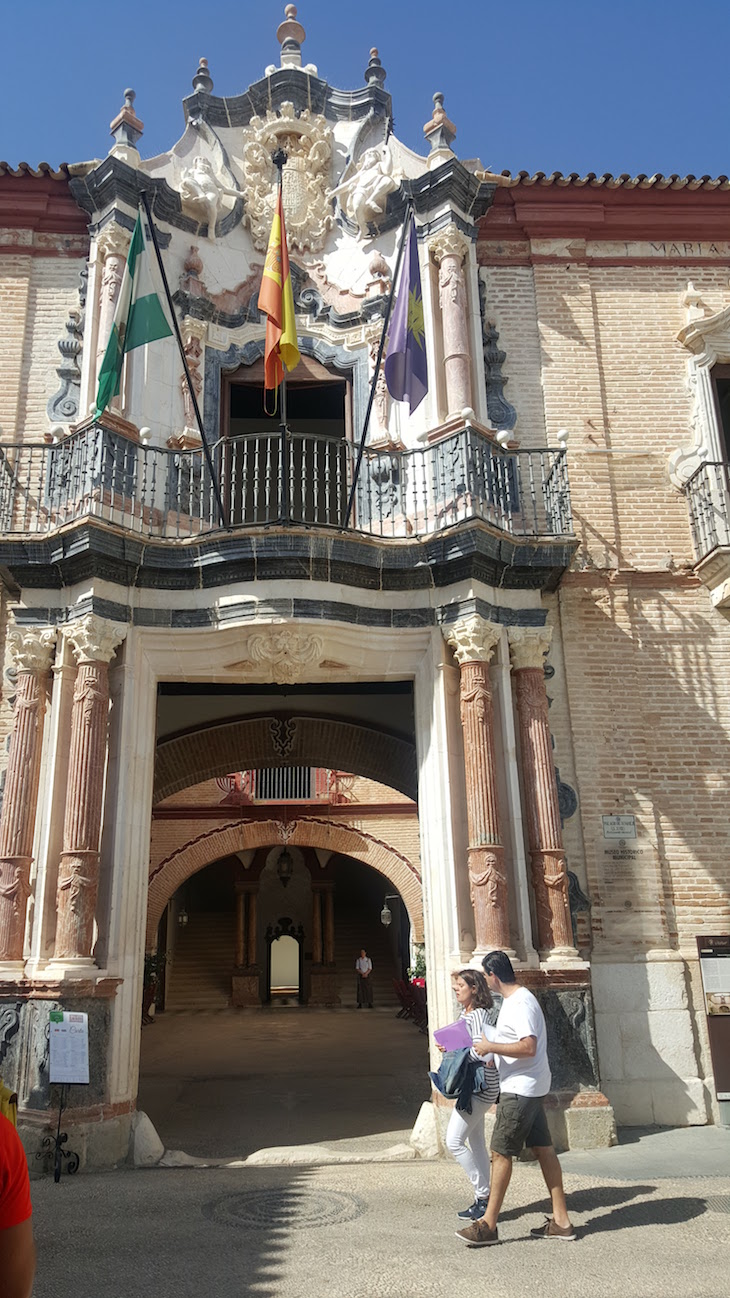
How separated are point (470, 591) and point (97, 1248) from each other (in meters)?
5.73

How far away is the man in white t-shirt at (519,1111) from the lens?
16.9ft

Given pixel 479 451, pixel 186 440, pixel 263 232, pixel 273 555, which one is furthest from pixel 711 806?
pixel 263 232

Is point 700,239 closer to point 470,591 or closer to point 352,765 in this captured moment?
point 470,591

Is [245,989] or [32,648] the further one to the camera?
[245,989]

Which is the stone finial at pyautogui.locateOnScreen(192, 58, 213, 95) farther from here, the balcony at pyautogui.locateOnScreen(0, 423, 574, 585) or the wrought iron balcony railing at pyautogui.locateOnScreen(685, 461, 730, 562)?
the wrought iron balcony railing at pyautogui.locateOnScreen(685, 461, 730, 562)

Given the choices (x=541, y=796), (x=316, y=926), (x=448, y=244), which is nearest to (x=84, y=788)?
(x=541, y=796)

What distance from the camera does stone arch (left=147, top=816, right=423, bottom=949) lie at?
890 inches

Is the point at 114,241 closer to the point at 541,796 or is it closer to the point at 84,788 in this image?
the point at 84,788

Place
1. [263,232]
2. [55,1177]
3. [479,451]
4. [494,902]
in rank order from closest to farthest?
[55,1177] → [494,902] → [479,451] → [263,232]

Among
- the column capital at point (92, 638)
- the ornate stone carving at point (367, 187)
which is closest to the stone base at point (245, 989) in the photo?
the column capital at point (92, 638)

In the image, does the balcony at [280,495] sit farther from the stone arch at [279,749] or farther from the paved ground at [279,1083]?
the paved ground at [279,1083]

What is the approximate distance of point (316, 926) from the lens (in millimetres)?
25172

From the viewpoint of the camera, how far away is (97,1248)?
17.5 ft

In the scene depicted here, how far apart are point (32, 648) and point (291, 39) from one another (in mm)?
8209
